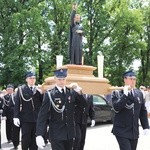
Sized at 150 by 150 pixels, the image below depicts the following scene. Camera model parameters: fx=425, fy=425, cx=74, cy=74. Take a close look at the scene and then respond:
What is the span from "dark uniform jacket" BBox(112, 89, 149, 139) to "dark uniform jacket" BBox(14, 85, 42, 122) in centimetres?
261

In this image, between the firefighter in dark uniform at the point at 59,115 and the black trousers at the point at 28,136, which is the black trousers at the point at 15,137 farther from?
the firefighter in dark uniform at the point at 59,115

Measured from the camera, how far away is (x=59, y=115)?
Result: 6.13 m

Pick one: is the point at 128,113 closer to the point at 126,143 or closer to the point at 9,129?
the point at 126,143

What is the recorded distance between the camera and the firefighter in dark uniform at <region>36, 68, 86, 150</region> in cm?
604

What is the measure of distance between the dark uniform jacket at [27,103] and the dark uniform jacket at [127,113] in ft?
8.58

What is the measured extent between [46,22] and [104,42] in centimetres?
738

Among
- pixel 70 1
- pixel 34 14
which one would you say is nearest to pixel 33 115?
pixel 34 14

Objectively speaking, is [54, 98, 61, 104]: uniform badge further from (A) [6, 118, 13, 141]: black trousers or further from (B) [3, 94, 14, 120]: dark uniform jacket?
(A) [6, 118, 13, 141]: black trousers

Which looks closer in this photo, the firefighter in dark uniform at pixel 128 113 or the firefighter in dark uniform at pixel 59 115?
the firefighter in dark uniform at pixel 59 115

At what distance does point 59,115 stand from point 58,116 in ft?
0.07

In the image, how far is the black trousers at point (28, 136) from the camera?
8.67 metres

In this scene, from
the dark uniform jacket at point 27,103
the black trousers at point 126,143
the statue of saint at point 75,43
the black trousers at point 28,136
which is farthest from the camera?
the statue of saint at point 75,43

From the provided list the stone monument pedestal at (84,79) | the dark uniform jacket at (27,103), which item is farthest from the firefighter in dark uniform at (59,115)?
the stone monument pedestal at (84,79)

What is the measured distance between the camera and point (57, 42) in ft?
127
